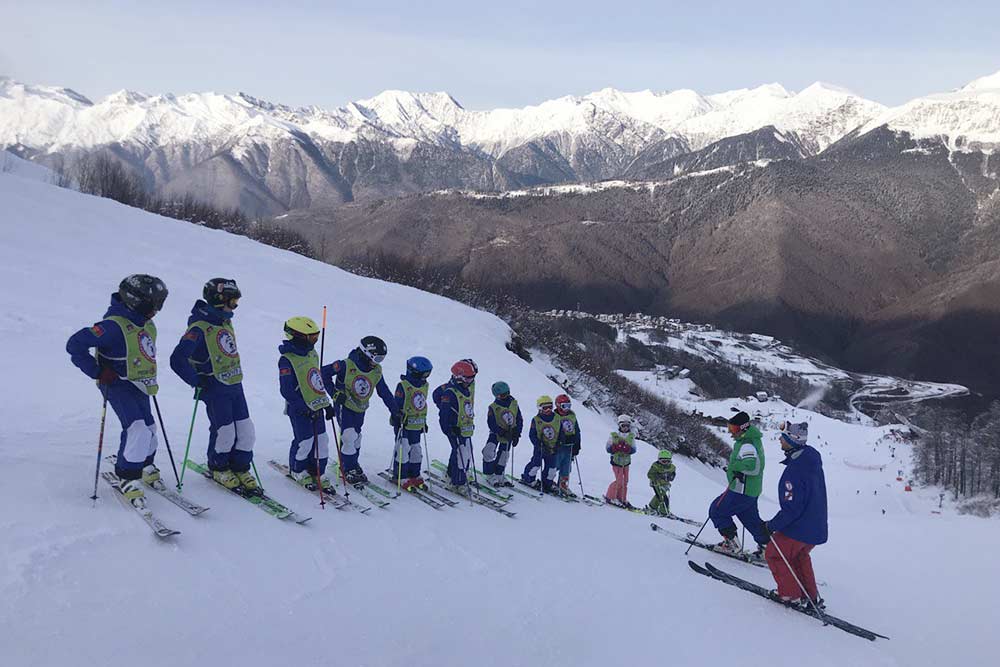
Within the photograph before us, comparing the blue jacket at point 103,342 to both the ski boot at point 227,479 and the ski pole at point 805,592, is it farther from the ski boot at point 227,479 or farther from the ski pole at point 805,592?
the ski pole at point 805,592

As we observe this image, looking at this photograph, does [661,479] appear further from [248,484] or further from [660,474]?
[248,484]

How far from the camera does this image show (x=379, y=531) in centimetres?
718

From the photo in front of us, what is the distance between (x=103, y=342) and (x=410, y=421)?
4.54 metres

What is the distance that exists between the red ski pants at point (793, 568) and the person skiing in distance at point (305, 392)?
5.69 m

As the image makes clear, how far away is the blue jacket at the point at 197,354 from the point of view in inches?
273

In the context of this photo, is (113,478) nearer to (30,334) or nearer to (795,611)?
(795,611)

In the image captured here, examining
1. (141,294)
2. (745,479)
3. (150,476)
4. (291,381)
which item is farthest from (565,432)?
(141,294)

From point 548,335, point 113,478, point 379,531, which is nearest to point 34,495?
point 113,478

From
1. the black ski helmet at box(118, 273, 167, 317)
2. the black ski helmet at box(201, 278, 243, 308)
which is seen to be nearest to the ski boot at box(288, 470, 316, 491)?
the black ski helmet at box(201, 278, 243, 308)

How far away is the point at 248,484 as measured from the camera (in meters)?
7.23

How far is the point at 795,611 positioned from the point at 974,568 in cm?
715

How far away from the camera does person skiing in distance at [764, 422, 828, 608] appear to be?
24.7 feet

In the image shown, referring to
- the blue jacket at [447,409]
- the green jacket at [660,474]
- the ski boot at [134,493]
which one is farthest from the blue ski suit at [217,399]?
the green jacket at [660,474]

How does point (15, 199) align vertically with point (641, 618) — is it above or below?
above
